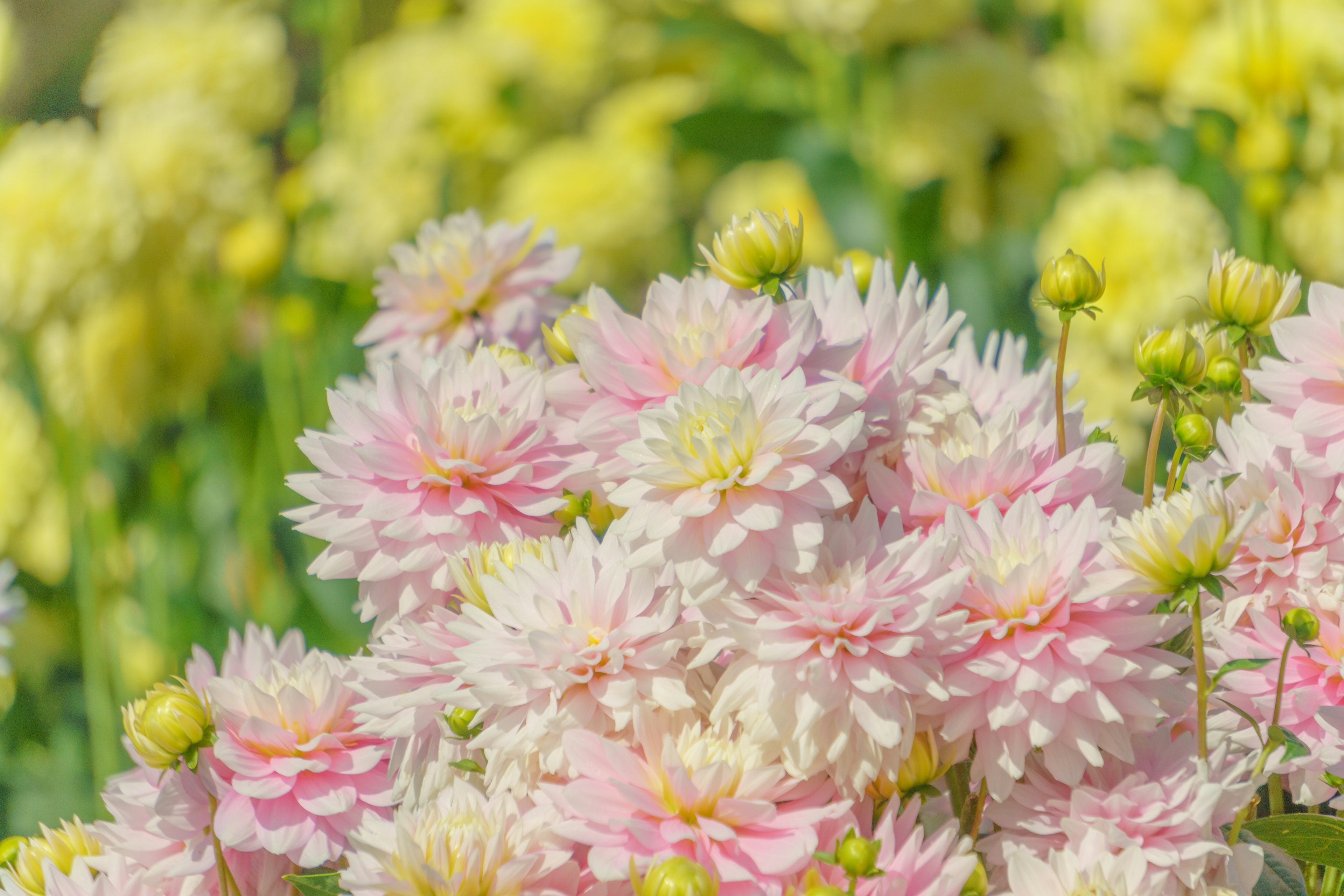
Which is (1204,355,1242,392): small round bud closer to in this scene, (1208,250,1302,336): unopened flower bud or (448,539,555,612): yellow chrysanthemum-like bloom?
(1208,250,1302,336): unopened flower bud

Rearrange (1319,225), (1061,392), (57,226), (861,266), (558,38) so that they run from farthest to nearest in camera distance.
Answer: (558,38)
(1319,225)
(57,226)
(861,266)
(1061,392)

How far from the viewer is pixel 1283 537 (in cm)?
36

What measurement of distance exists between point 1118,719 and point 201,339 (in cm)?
110

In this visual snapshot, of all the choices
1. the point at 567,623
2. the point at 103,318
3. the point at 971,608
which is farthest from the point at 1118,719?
the point at 103,318

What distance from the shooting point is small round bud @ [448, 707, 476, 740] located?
13.6 inches

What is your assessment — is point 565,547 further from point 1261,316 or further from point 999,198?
point 999,198

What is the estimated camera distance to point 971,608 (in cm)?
32

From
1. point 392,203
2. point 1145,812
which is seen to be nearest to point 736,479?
point 1145,812

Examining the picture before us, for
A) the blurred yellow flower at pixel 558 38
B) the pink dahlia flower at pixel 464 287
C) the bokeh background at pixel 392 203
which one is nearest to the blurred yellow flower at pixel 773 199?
the bokeh background at pixel 392 203

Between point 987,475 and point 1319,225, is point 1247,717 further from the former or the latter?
point 1319,225

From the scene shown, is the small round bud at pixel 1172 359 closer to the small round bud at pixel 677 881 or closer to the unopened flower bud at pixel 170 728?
the small round bud at pixel 677 881

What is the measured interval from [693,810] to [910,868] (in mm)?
60

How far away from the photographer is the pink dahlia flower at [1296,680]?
35cm

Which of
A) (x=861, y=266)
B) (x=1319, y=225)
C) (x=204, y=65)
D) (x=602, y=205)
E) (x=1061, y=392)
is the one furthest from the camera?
(x=602, y=205)
